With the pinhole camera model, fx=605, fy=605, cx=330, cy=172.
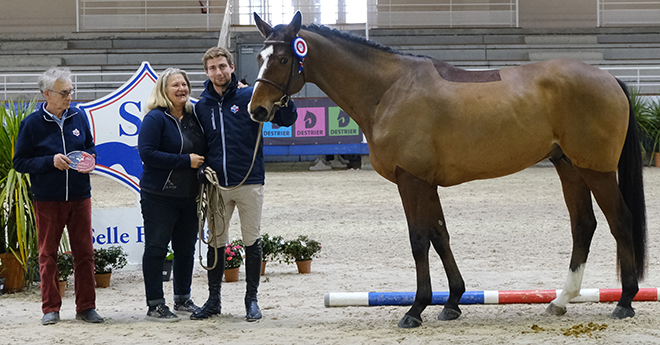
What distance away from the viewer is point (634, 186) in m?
3.45

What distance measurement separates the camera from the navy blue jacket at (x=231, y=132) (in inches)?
139

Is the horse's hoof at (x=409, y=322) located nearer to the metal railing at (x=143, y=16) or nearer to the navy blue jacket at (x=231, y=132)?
the navy blue jacket at (x=231, y=132)

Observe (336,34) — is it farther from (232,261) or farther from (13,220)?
(13,220)

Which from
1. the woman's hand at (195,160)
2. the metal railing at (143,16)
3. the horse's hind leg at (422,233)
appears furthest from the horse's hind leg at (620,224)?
the metal railing at (143,16)

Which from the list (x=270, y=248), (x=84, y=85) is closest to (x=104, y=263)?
(x=270, y=248)

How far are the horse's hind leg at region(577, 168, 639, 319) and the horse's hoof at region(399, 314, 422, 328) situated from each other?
109 centimetres

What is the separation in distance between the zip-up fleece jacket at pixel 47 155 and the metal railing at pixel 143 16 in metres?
14.6

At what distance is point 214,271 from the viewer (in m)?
3.69

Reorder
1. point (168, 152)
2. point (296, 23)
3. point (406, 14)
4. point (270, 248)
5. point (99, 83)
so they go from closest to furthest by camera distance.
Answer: point (296, 23) < point (168, 152) < point (270, 248) < point (99, 83) < point (406, 14)

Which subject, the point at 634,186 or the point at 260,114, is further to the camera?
the point at 634,186

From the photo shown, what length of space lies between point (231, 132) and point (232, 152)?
0.12 metres

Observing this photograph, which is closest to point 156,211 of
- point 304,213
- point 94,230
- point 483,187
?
point 94,230

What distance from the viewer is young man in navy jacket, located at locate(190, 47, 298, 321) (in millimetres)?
3533

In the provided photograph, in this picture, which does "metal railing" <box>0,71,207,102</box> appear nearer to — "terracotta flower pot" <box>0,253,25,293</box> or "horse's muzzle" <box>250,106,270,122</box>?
"terracotta flower pot" <box>0,253,25,293</box>
